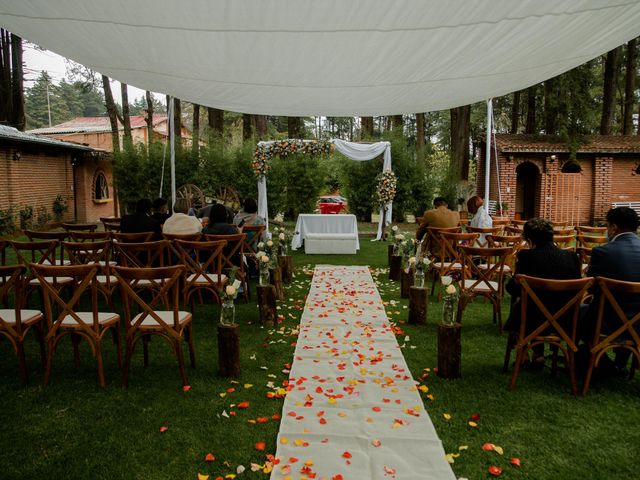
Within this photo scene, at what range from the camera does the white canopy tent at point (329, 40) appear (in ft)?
10.9

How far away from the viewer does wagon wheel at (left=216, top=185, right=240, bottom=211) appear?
15.0 meters

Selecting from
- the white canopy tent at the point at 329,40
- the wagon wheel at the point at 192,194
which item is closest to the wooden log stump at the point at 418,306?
the white canopy tent at the point at 329,40

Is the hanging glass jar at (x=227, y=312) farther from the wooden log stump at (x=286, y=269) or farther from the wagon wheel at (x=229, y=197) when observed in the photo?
the wagon wheel at (x=229, y=197)

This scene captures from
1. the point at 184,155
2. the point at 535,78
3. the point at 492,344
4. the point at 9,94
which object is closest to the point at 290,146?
the point at 184,155

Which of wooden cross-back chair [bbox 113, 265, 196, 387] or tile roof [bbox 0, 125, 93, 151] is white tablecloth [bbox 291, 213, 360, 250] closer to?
wooden cross-back chair [bbox 113, 265, 196, 387]

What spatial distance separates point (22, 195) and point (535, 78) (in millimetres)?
15261

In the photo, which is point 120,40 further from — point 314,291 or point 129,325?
point 314,291

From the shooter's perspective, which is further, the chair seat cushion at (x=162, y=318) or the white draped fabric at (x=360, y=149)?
the white draped fabric at (x=360, y=149)

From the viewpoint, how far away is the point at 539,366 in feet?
13.6

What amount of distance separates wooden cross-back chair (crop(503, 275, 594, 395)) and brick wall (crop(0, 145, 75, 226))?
15156 mm

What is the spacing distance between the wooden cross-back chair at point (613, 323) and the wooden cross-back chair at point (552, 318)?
0.12 metres

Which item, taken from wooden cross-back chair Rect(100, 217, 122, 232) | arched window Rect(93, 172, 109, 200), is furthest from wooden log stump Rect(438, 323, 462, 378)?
arched window Rect(93, 172, 109, 200)

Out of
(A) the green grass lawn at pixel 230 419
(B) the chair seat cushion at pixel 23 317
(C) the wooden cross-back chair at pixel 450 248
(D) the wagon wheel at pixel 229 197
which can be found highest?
(D) the wagon wheel at pixel 229 197

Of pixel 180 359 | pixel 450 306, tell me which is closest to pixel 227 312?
pixel 180 359
